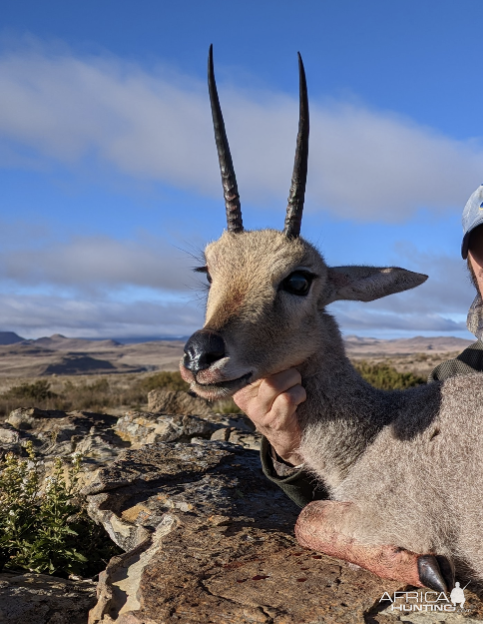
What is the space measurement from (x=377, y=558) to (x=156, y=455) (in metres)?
3.15

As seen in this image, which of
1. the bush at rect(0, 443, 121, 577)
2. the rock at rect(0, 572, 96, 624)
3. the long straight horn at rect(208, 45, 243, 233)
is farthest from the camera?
the bush at rect(0, 443, 121, 577)

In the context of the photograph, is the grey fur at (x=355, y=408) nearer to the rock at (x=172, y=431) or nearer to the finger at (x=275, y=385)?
the finger at (x=275, y=385)

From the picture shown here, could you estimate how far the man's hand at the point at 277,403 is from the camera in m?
4.14

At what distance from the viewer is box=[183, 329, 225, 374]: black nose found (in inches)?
137

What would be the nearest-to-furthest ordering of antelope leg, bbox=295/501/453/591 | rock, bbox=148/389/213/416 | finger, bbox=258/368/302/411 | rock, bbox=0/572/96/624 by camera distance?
antelope leg, bbox=295/501/453/591, rock, bbox=0/572/96/624, finger, bbox=258/368/302/411, rock, bbox=148/389/213/416

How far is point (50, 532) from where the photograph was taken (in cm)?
525

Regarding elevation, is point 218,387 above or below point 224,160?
below

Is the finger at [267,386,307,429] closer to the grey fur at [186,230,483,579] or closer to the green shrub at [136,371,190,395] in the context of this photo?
the grey fur at [186,230,483,579]

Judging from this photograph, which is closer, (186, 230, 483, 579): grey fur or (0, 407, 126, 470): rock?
(186, 230, 483, 579): grey fur

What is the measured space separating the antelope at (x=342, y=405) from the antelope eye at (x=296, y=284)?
11 millimetres

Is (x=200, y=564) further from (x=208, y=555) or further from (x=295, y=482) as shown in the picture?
(x=295, y=482)

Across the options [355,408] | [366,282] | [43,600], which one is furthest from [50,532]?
[366,282]

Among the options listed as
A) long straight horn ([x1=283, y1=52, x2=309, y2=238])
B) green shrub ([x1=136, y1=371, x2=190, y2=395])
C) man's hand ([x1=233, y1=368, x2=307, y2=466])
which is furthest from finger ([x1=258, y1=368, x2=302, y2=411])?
green shrub ([x1=136, y1=371, x2=190, y2=395])

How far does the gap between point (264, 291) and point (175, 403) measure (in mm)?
9875
